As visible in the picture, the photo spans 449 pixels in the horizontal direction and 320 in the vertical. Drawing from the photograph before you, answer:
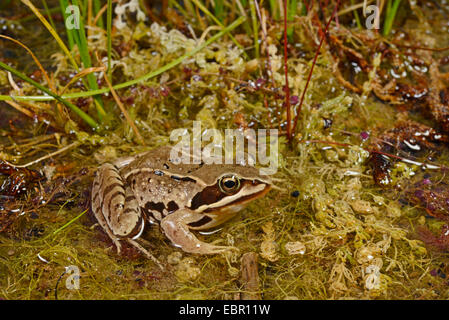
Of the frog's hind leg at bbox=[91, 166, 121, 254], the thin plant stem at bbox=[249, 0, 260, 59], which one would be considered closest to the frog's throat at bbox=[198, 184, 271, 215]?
the frog's hind leg at bbox=[91, 166, 121, 254]

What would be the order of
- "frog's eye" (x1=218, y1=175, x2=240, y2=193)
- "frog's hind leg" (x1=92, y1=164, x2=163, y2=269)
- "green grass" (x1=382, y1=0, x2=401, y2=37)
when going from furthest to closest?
1. "green grass" (x1=382, y1=0, x2=401, y2=37)
2. "frog's hind leg" (x1=92, y1=164, x2=163, y2=269)
3. "frog's eye" (x1=218, y1=175, x2=240, y2=193)


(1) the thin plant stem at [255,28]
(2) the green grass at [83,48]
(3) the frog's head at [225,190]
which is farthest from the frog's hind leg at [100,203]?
(1) the thin plant stem at [255,28]

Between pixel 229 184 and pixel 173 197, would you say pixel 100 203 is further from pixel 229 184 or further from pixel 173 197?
pixel 229 184

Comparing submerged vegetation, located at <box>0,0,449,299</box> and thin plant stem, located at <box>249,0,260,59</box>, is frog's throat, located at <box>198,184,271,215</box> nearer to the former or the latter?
submerged vegetation, located at <box>0,0,449,299</box>

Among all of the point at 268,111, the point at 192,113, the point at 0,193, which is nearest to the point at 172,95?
the point at 192,113
